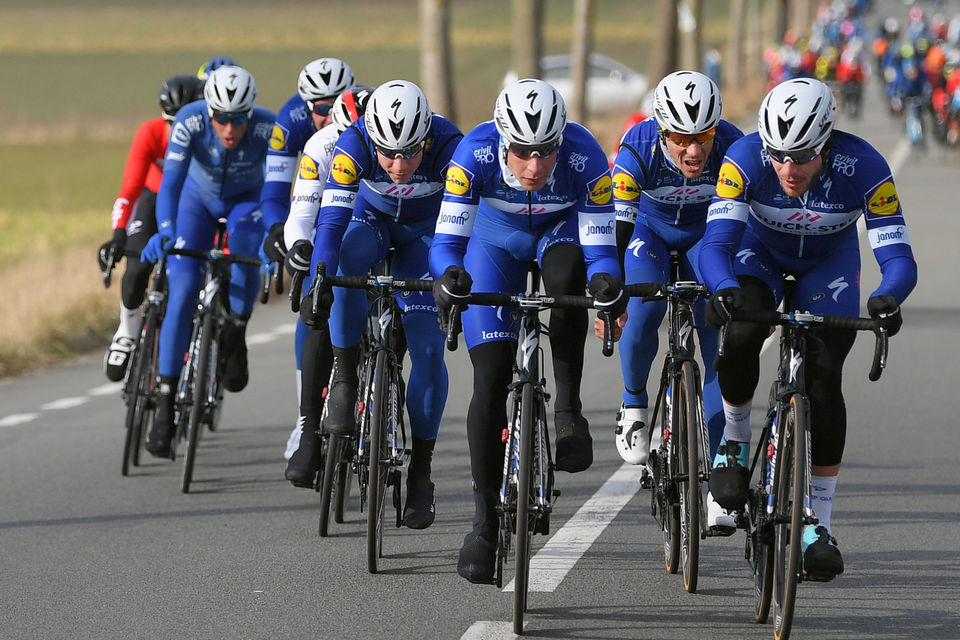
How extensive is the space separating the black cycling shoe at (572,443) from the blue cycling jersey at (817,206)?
909 mm

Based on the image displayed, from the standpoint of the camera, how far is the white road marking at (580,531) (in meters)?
6.90

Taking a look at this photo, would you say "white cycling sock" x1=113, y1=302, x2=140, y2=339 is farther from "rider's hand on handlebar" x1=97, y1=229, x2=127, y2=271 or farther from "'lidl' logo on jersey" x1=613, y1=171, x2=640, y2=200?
"'lidl' logo on jersey" x1=613, y1=171, x2=640, y2=200

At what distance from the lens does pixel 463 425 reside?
35.2 ft

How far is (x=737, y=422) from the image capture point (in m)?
6.86

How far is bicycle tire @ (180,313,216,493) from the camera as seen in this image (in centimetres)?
891

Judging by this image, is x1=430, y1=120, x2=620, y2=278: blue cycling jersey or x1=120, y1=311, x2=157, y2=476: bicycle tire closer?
x1=430, y1=120, x2=620, y2=278: blue cycling jersey

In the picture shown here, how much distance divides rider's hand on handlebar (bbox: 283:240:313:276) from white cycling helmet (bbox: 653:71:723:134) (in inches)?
64.4

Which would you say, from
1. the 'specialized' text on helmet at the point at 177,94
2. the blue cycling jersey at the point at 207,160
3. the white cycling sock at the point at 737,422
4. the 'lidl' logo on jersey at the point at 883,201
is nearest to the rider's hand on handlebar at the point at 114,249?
the blue cycling jersey at the point at 207,160

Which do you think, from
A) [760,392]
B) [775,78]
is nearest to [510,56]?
[775,78]

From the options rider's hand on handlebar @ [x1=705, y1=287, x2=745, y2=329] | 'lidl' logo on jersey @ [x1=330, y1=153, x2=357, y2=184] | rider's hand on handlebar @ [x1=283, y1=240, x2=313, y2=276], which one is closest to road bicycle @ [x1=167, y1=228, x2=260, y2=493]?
rider's hand on handlebar @ [x1=283, y1=240, x2=313, y2=276]

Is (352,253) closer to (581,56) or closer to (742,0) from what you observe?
(581,56)

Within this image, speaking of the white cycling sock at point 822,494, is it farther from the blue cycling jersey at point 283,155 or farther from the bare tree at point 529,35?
the bare tree at point 529,35

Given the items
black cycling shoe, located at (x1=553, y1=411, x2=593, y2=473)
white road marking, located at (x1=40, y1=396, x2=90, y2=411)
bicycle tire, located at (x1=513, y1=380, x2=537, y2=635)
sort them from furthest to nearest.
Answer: white road marking, located at (x1=40, y1=396, x2=90, y2=411), black cycling shoe, located at (x1=553, y1=411, x2=593, y2=473), bicycle tire, located at (x1=513, y1=380, x2=537, y2=635)

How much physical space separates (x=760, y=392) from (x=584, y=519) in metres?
4.26
